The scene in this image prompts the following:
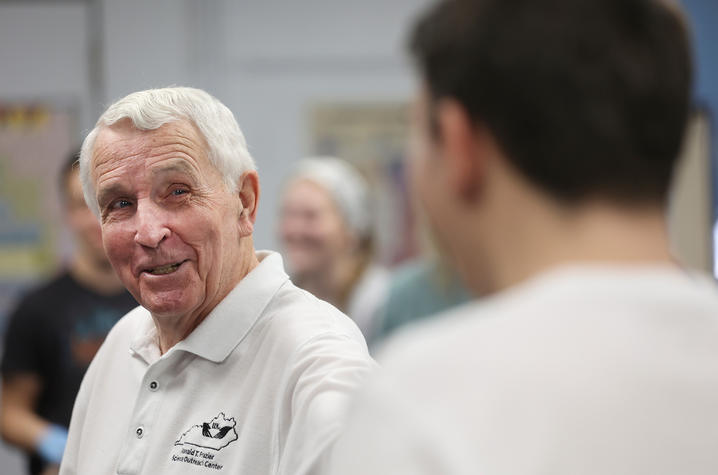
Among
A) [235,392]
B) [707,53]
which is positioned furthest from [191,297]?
[707,53]

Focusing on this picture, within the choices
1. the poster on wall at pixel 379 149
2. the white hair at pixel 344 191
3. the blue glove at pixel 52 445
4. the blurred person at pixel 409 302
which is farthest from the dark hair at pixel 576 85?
the poster on wall at pixel 379 149

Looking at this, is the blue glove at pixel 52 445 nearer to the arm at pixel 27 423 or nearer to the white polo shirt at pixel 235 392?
the arm at pixel 27 423

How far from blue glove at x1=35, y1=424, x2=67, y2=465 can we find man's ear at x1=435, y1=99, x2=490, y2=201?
2264 millimetres

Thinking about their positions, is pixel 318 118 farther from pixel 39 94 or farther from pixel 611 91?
pixel 611 91

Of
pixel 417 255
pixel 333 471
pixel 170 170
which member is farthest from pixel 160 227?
pixel 417 255

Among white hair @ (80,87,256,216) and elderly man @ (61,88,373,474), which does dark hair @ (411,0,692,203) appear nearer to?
elderly man @ (61,88,373,474)

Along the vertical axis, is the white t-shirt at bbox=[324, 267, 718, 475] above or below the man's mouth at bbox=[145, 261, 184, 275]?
above

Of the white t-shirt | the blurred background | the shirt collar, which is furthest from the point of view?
the blurred background

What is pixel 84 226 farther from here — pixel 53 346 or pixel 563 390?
pixel 563 390

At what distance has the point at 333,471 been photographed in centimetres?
78

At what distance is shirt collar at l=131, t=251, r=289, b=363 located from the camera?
5.08ft

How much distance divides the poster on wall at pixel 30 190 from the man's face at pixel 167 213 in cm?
344

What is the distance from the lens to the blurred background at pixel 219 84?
483 cm

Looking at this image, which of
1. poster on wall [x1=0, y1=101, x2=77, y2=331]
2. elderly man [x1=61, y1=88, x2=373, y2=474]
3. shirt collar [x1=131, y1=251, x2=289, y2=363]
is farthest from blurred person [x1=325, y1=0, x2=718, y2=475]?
poster on wall [x1=0, y1=101, x2=77, y2=331]
